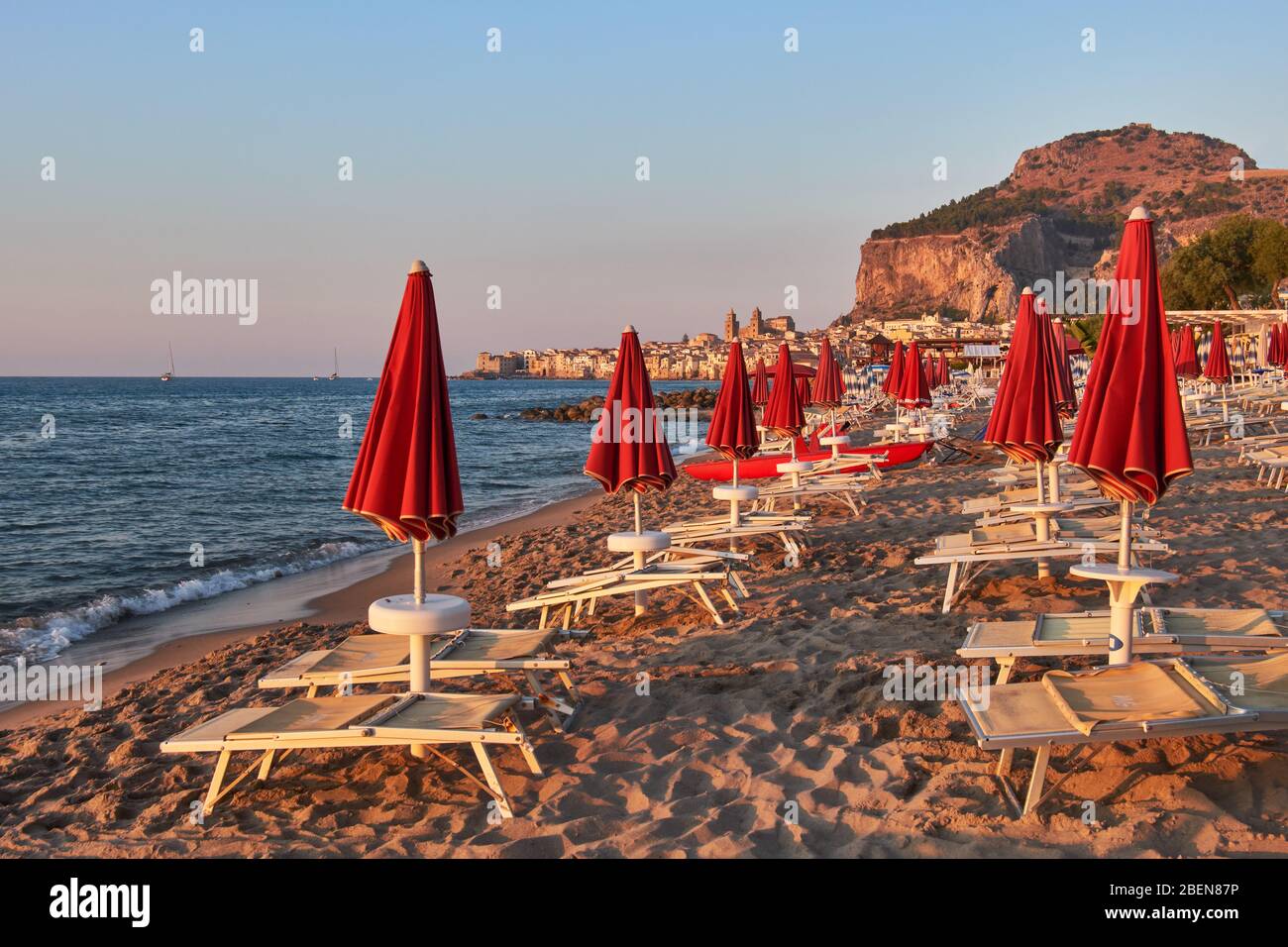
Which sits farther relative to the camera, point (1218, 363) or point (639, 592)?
point (1218, 363)

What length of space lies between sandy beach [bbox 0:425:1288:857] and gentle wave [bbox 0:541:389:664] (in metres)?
1.96

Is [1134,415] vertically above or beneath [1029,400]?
beneath

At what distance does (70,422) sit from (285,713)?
172ft

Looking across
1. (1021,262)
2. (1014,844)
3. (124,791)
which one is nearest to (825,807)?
(1014,844)

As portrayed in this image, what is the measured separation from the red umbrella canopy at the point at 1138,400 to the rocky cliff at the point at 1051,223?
125193 mm

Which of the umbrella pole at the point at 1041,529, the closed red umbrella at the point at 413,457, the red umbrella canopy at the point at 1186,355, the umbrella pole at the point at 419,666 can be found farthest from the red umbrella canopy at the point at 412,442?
the red umbrella canopy at the point at 1186,355

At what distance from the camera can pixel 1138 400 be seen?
14.6ft

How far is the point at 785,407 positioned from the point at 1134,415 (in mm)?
8069

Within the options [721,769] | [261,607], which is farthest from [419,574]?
[261,607]

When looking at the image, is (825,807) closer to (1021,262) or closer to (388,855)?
(388,855)

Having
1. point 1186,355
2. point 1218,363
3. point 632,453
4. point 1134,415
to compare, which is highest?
point 1186,355

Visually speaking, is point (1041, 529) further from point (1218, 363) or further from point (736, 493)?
point (1218, 363)

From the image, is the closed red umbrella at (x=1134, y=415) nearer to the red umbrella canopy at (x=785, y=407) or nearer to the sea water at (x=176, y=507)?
the red umbrella canopy at (x=785, y=407)
